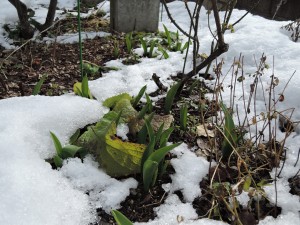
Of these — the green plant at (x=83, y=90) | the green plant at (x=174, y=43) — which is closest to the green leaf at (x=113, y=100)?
the green plant at (x=83, y=90)

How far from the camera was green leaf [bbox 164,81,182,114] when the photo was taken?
1.90 m

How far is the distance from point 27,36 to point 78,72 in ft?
4.28

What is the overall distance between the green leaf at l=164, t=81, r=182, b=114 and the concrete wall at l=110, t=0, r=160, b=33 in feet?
6.77

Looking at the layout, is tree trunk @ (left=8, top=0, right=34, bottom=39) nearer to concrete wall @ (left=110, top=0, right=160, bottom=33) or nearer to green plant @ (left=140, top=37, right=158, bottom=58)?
concrete wall @ (left=110, top=0, right=160, bottom=33)

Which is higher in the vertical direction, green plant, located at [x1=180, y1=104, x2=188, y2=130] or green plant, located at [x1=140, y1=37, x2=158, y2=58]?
green plant, located at [x1=140, y1=37, x2=158, y2=58]

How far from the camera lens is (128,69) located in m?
2.60

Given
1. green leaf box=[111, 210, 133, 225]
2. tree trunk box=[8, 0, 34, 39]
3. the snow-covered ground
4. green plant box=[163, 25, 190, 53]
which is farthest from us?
tree trunk box=[8, 0, 34, 39]

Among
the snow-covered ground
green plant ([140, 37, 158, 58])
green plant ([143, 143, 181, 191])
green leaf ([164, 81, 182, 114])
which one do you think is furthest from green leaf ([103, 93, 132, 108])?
green plant ([140, 37, 158, 58])

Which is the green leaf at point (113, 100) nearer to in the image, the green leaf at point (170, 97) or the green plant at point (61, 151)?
the green leaf at point (170, 97)

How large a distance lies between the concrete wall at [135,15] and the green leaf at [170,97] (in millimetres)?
2064

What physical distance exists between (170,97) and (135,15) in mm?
2132

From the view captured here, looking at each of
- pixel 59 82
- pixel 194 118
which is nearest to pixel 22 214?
pixel 194 118

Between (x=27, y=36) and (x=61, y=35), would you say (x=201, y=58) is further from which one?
(x=27, y=36)

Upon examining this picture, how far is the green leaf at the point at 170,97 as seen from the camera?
1.90 metres
